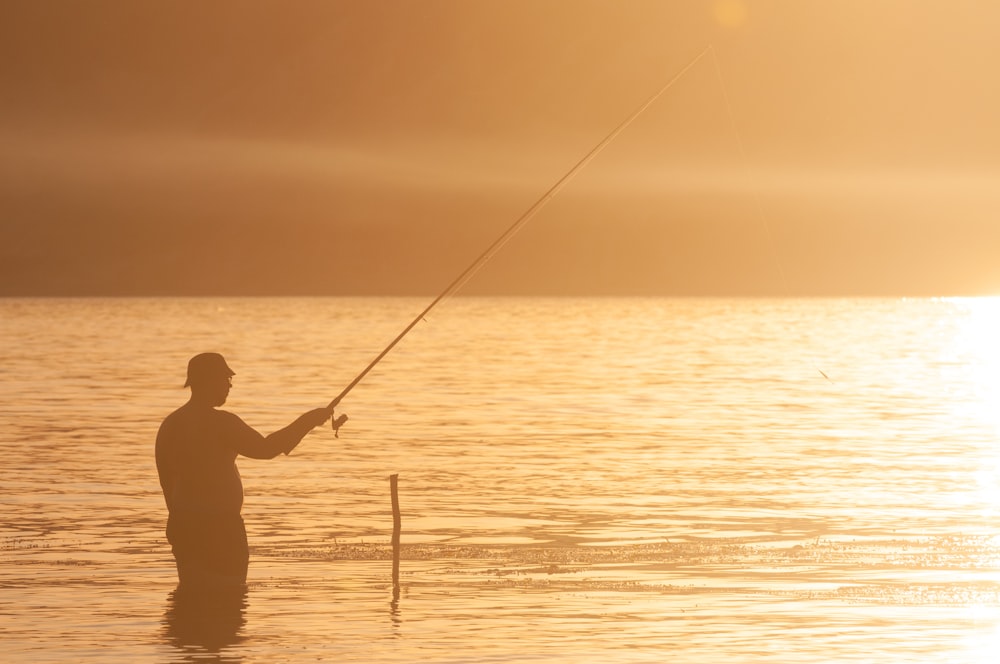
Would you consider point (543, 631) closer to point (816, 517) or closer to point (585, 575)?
point (585, 575)

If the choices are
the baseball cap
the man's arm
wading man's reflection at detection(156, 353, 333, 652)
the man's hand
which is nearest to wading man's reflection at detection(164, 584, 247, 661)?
wading man's reflection at detection(156, 353, 333, 652)

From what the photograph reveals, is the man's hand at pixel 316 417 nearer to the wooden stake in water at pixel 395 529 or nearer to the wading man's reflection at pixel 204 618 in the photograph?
the wading man's reflection at pixel 204 618

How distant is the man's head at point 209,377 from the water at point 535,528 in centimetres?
159

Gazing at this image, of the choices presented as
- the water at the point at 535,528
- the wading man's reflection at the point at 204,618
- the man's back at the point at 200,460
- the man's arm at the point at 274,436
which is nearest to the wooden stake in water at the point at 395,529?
the water at the point at 535,528

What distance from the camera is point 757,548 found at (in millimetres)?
15602

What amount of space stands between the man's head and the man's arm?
0.18 metres

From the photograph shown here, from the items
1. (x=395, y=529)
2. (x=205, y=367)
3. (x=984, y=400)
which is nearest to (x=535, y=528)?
(x=395, y=529)

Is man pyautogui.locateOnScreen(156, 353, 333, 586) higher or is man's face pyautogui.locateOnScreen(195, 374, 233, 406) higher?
man's face pyautogui.locateOnScreen(195, 374, 233, 406)

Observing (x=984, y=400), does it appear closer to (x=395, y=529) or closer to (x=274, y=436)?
(x=395, y=529)

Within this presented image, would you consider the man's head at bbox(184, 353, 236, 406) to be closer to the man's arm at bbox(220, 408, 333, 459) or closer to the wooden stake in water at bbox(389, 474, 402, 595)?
the man's arm at bbox(220, 408, 333, 459)

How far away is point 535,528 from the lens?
17.2 m

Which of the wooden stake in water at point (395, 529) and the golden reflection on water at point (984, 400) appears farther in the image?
the golden reflection on water at point (984, 400)

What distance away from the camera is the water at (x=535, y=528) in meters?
11.7

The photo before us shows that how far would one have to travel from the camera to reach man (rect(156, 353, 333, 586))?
1165 cm
